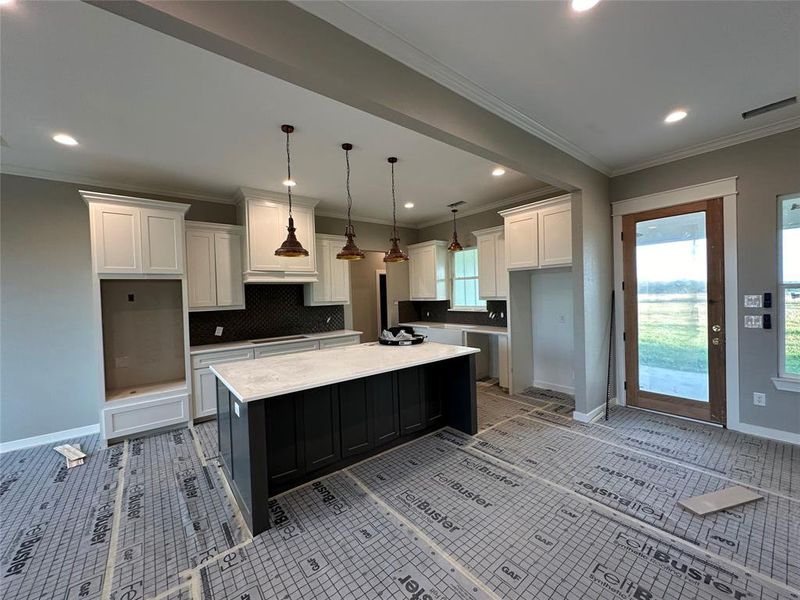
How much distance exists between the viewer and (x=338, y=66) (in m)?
1.69

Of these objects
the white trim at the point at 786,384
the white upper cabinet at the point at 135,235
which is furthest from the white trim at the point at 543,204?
the white upper cabinet at the point at 135,235

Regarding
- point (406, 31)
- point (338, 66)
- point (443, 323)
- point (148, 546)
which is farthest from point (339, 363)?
point (443, 323)

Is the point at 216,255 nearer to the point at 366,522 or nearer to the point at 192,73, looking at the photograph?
the point at 192,73

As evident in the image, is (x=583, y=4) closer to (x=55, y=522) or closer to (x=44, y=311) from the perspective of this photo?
(x=55, y=522)

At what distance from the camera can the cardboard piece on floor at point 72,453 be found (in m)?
3.02

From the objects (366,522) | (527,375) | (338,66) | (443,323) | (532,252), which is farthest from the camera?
(443,323)

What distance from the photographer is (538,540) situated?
197 cm

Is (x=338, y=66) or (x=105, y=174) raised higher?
(x=105, y=174)

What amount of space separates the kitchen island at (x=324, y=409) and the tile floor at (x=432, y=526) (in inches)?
6.6

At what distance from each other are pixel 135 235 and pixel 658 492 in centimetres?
521

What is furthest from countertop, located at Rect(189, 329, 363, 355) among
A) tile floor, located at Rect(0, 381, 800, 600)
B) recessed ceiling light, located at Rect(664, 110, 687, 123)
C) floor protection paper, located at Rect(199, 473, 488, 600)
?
recessed ceiling light, located at Rect(664, 110, 687, 123)

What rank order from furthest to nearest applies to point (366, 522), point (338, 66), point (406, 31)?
point (366, 522), point (406, 31), point (338, 66)

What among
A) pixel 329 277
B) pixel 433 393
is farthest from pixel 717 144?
pixel 329 277

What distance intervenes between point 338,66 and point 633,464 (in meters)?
3.56
